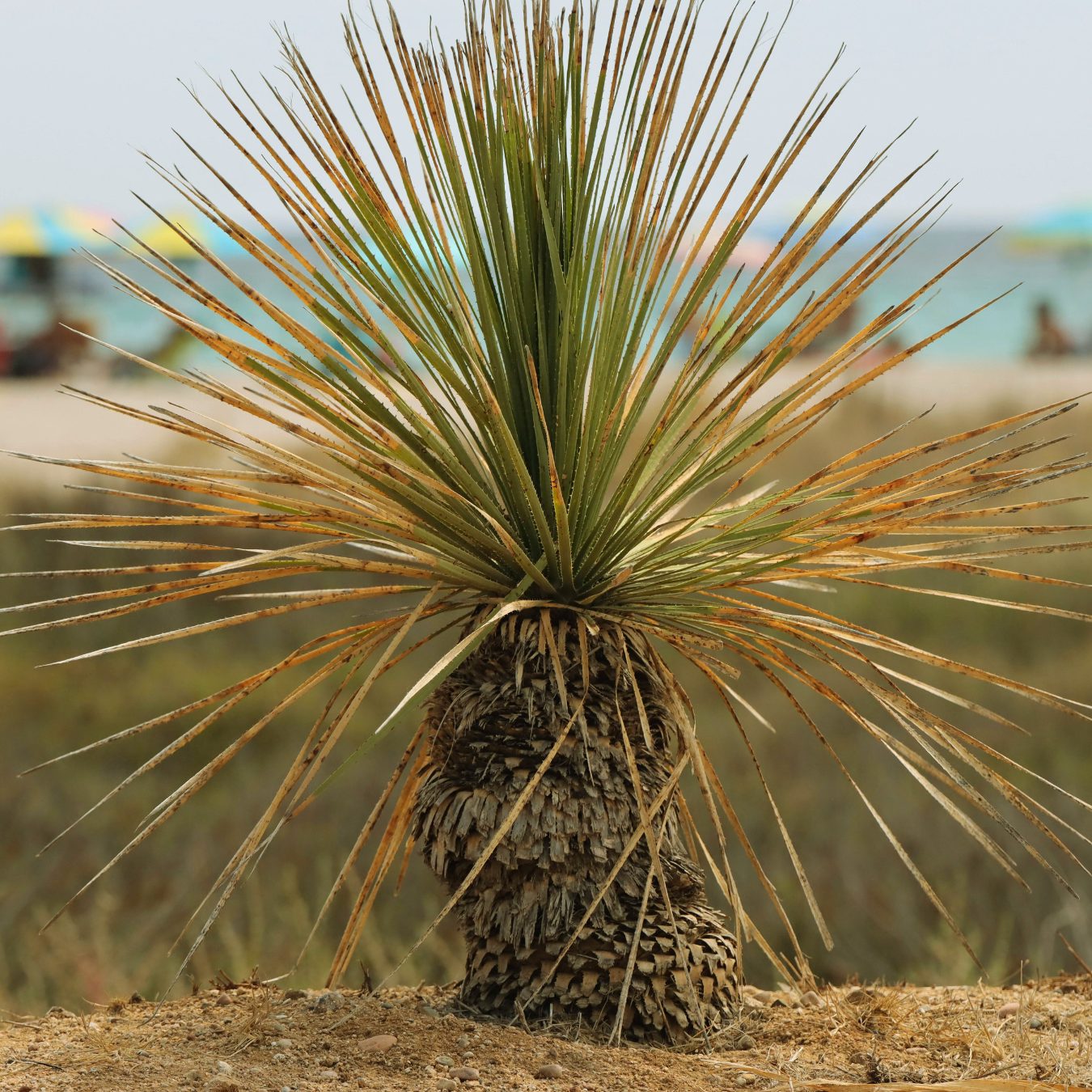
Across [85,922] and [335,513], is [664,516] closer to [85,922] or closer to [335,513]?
[335,513]

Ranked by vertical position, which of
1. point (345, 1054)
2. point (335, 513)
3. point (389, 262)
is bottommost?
point (345, 1054)

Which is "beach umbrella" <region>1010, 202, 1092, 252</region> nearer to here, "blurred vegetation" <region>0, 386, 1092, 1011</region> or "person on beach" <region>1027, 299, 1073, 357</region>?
"person on beach" <region>1027, 299, 1073, 357</region>

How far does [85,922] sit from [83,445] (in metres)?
6.52

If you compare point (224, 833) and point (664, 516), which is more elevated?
point (664, 516)

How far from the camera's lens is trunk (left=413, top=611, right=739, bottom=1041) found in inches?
61.0

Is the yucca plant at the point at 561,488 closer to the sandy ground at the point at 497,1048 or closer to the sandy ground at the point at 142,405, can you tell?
the sandy ground at the point at 497,1048

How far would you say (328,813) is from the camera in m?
6.48

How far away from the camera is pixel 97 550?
7.74 meters

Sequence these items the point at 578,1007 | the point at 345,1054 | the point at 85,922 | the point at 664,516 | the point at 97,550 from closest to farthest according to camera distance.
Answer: the point at 345,1054 < the point at 578,1007 < the point at 664,516 < the point at 85,922 < the point at 97,550

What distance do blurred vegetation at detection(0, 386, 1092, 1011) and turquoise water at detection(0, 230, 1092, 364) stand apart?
15.7m

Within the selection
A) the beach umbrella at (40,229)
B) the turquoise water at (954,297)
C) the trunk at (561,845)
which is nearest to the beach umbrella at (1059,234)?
the turquoise water at (954,297)

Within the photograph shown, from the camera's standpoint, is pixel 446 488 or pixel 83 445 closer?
pixel 446 488

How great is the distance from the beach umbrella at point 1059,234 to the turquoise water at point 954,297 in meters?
0.45

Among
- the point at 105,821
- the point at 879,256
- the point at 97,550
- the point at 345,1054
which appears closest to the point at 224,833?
the point at 105,821
